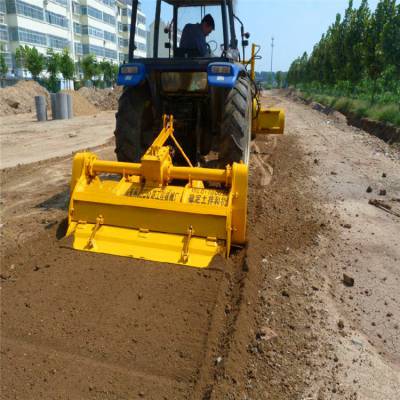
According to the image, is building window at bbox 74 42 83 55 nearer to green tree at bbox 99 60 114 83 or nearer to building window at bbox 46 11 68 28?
building window at bbox 46 11 68 28

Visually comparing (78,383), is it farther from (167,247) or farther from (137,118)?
(137,118)

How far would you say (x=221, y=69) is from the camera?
166 inches

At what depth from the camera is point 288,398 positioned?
228 cm

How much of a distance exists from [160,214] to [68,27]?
50.1 metres

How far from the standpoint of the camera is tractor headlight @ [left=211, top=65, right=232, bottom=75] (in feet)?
13.8

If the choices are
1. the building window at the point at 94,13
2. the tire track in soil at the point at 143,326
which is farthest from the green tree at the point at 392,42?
the building window at the point at 94,13

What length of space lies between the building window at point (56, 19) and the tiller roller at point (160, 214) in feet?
148

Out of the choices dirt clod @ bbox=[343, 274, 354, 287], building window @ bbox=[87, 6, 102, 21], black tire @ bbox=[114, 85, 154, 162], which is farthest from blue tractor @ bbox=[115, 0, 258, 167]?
building window @ bbox=[87, 6, 102, 21]

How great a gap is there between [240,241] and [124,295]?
1196 mm

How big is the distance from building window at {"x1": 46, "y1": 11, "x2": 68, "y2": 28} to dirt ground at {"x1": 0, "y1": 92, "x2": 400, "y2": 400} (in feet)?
145

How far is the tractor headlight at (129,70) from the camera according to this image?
4.60m

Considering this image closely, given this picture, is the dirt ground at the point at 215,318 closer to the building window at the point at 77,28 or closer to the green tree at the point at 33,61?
the green tree at the point at 33,61

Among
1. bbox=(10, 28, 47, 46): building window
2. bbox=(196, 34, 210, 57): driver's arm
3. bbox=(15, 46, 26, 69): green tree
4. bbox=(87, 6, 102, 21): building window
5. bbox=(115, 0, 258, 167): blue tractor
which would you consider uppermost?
Answer: bbox=(87, 6, 102, 21): building window

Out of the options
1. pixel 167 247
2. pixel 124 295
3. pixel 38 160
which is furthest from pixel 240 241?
pixel 38 160
